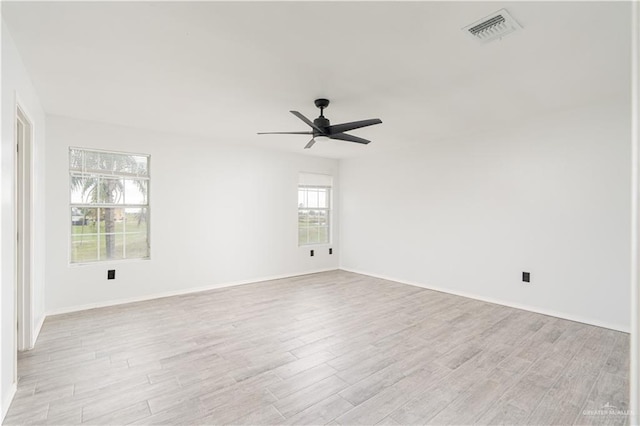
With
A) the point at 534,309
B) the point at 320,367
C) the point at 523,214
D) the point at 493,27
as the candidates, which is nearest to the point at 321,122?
the point at 493,27

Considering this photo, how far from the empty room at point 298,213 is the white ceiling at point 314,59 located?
0.8 inches

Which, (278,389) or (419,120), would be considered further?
(419,120)

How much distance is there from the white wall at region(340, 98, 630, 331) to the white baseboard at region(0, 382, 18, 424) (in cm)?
521

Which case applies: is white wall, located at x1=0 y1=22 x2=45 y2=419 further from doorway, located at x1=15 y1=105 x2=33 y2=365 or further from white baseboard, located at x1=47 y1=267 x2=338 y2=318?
white baseboard, located at x1=47 y1=267 x2=338 y2=318

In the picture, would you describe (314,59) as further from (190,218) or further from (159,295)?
(159,295)

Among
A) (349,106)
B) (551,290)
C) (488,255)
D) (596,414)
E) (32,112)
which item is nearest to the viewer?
(596,414)

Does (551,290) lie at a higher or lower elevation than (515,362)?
higher

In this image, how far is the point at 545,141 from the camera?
407 centimetres

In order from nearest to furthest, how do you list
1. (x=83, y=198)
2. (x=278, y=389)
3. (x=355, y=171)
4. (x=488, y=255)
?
(x=278, y=389)
(x=83, y=198)
(x=488, y=255)
(x=355, y=171)

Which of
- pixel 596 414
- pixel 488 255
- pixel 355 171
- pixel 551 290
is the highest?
pixel 355 171

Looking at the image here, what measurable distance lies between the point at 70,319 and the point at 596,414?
5.24 meters

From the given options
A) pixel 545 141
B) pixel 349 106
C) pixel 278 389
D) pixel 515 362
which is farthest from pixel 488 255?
pixel 278 389

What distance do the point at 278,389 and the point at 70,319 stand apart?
3145 millimetres

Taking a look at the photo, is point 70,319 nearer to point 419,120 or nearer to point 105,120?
point 105,120
